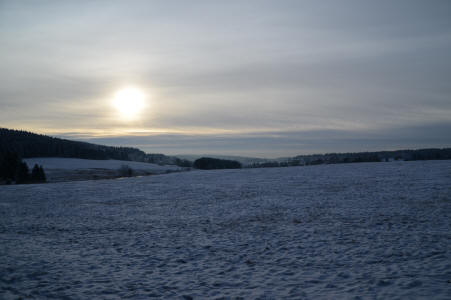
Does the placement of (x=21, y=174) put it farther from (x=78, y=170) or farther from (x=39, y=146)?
(x=39, y=146)

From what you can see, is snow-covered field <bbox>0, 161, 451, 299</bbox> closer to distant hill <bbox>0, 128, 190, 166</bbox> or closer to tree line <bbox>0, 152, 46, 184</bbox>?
tree line <bbox>0, 152, 46, 184</bbox>

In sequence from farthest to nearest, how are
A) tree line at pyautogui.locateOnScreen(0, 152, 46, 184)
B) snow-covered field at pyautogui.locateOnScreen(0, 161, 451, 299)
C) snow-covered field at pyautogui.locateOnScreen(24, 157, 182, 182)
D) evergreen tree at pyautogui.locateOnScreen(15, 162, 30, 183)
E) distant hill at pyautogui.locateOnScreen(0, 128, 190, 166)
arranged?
distant hill at pyautogui.locateOnScreen(0, 128, 190, 166) < snow-covered field at pyautogui.locateOnScreen(24, 157, 182, 182) < tree line at pyautogui.locateOnScreen(0, 152, 46, 184) < evergreen tree at pyautogui.locateOnScreen(15, 162, 30, 183) < snow-covered field at pyautogui.locateOnScreen(0, 161, 451, 299)

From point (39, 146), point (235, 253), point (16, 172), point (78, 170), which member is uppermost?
point (39, 146)

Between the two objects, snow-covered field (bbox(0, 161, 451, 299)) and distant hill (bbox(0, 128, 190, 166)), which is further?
distant hill (bbox(0, 128, 190, 166))

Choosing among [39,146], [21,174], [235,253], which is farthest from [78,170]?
[235,253]

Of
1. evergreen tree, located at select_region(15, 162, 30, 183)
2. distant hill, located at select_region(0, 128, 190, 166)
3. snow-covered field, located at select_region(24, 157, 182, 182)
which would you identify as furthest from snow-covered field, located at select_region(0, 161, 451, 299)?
distant hill, located at select_region(0, 128, 190, 166)

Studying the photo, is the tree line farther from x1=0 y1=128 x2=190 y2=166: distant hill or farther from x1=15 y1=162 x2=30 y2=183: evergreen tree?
x1=0 y1=128 x2=190 y2=166: distant hill

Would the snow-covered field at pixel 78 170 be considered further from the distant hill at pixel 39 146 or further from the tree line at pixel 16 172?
the tree line at pixel 16 172

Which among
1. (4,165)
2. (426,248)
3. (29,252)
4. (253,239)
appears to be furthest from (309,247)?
(4,165)

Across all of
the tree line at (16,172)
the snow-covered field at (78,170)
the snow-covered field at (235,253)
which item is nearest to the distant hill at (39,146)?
the snow-covered field at (78,170)

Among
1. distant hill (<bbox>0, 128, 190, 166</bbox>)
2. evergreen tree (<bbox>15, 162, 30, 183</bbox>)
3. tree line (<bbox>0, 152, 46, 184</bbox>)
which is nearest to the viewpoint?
evergreen tree (<bbox>15, 162, 30, 183</bbox>)

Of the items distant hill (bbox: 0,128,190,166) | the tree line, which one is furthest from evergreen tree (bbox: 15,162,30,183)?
distant hill (bbox: 0,128,190,166)

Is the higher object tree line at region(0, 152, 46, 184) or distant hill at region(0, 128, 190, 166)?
distant hill at region(0, 128, 190, 166)

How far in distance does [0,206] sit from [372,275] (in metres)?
30.7
